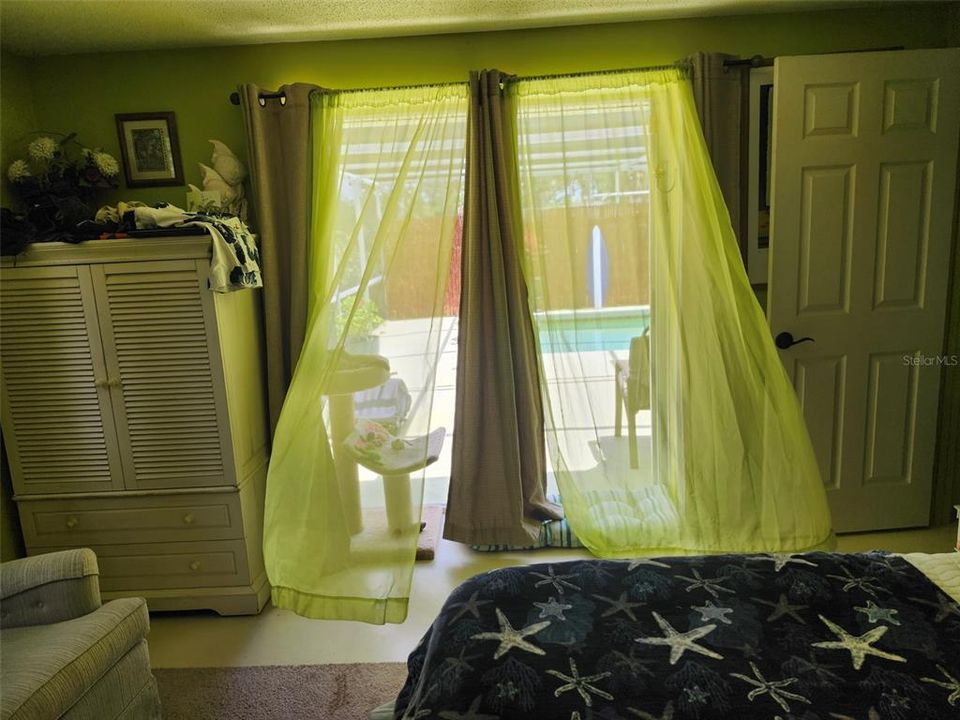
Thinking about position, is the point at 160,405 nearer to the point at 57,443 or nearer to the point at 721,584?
the point at 57,443

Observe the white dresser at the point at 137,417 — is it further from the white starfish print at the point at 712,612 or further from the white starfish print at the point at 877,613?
the white starfish print at the point at 877,613

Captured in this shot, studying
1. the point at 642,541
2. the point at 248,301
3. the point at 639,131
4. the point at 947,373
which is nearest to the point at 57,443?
the point at 248,301

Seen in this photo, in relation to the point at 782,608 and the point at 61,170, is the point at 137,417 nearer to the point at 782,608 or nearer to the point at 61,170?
the point at 61,170

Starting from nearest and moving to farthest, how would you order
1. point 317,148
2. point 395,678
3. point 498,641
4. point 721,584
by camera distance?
point 498,641 < point 721,584 < point 395,678 < point 317,148

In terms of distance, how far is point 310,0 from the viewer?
88.7 inches

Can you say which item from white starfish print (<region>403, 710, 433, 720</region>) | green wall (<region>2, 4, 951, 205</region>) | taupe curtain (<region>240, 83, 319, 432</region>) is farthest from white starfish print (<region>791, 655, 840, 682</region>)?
green wall (<region>2, 4, 951, 205</region>)

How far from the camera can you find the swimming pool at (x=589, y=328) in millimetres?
2643

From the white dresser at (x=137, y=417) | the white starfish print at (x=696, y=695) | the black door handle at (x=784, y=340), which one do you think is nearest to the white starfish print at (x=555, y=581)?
the white starfish print at (x=696, y=695)

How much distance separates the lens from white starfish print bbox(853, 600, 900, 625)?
128 centimetres

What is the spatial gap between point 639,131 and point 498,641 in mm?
2045

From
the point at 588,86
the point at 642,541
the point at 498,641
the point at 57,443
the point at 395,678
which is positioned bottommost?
the point at 395,678

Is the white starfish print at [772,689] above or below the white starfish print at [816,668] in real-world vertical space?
below

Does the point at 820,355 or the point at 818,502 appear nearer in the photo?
the point at 818,502

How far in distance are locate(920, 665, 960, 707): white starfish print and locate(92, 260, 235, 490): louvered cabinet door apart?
7.38 ft
